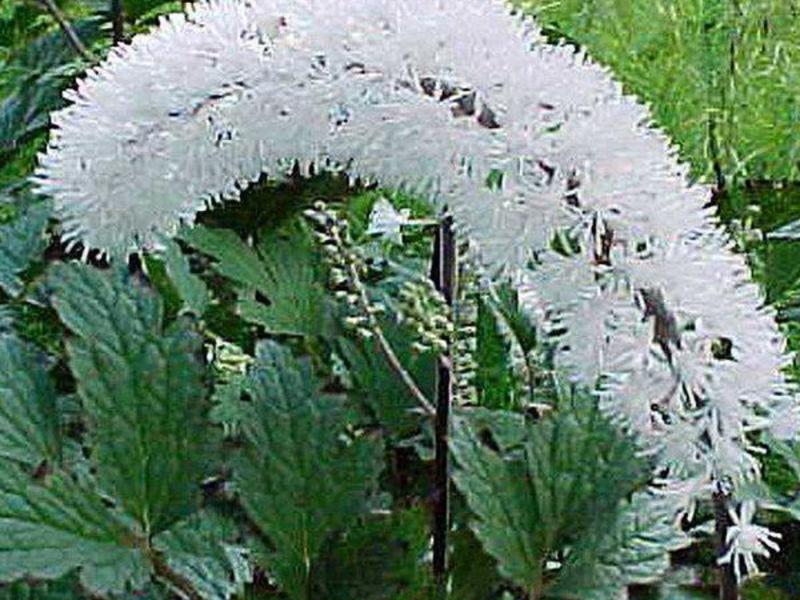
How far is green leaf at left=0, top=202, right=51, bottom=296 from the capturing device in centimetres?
144

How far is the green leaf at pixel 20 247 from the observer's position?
56.7 inches

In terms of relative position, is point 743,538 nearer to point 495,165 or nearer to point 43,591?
point 495,165

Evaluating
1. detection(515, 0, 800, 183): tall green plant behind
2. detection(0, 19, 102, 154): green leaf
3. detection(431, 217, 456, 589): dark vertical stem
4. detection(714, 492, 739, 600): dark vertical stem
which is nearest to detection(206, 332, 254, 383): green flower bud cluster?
detection(431, 217, 456, 589): dark vertical stem

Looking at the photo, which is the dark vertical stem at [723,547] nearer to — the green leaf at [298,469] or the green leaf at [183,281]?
the green leaf at [298,469]

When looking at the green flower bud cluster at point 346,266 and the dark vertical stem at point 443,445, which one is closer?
the dark vertical stem at point 443,445

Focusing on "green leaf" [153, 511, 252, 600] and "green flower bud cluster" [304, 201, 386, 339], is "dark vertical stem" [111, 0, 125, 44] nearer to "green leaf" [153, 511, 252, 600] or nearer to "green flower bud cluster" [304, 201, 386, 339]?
"green flower bud cluster" [304, 201, 386, 339]

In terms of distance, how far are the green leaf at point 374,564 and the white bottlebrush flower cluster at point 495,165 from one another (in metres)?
0.12

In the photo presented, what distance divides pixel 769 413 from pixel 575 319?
14 centimetres

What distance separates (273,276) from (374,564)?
426mm

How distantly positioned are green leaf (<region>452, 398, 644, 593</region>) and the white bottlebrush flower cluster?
0.04 m

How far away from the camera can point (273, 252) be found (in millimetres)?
1423

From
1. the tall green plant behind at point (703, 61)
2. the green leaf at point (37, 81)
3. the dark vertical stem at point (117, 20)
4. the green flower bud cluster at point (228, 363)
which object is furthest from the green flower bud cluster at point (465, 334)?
the tall green plant behind at point (703, 61)

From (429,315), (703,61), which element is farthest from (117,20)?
(703,61)

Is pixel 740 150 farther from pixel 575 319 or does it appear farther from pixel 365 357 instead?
pixel 575 319
